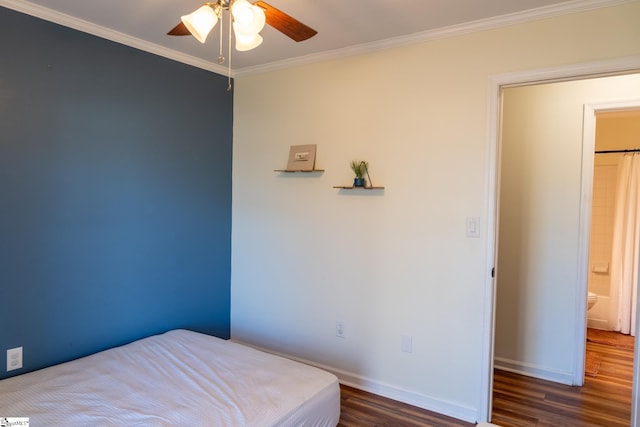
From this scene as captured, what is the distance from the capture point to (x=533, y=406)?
2.82 metres

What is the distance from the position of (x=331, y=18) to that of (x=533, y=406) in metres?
2.88

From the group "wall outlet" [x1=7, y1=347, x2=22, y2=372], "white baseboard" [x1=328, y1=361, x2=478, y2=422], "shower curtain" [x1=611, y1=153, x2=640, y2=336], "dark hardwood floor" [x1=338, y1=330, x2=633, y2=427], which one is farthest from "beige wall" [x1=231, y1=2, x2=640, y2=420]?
"shower curtain" [x1=611, y1=153, x2=640, y2=336]

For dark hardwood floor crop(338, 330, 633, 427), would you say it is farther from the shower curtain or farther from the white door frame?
the shower curtain

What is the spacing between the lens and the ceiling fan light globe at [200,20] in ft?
5.29

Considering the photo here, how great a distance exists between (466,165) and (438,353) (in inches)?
48.3

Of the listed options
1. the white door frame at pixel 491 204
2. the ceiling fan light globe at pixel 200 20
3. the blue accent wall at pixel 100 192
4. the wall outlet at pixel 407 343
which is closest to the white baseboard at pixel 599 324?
the white door frame at pixel 491 204

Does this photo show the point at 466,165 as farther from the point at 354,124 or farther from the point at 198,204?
the point at 198,204

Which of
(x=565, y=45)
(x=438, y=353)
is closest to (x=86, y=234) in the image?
(x=438, y=353)

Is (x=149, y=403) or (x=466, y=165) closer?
(x=149, y=403)

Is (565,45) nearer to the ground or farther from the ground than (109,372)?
farther from the ground

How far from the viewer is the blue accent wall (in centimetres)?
235

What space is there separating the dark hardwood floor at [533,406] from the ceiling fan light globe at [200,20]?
7.43 ft

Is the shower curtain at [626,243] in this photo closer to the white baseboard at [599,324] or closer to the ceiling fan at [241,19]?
the white baseboard at [599,324]

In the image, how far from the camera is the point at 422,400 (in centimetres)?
273
